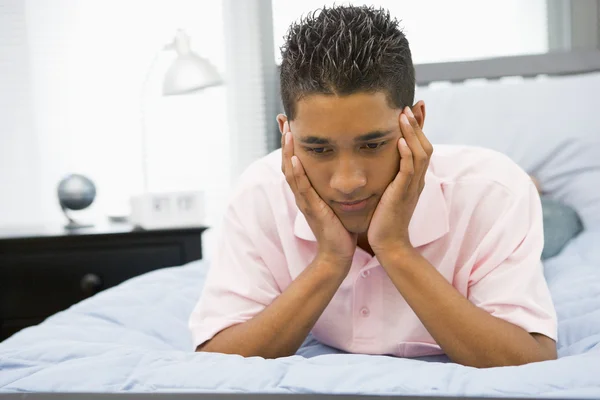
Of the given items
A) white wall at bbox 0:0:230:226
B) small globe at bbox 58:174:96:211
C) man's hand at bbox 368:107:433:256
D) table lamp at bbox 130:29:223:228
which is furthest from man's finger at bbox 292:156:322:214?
white wall at bbox 0:0:230:226

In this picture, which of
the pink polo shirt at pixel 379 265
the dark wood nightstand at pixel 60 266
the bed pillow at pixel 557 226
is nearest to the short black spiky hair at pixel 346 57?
the pink polo shirt at pixel 379 265

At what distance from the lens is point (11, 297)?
2.28 m

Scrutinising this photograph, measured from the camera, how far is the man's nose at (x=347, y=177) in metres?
1.06

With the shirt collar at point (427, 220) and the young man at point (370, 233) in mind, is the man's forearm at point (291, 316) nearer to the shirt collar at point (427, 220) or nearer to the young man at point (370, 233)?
the young man at point (370, 233)

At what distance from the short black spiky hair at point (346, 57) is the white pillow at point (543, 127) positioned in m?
1.15

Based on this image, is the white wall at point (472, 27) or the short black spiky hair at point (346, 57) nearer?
the short black spiky hair at point (346, 57)

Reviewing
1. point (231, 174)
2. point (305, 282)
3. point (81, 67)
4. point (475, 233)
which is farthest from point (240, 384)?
point (81, 67)

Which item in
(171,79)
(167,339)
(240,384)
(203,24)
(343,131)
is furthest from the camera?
(203,24)

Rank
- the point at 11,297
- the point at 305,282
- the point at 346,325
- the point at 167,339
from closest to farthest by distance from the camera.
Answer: the point at 305,282 → the point at 346,325 → the point at 167,339 → the point at 11,297

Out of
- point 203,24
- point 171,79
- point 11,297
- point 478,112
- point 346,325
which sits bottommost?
point 11,297

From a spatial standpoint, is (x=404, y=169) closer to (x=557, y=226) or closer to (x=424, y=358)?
(x=424, y=358)

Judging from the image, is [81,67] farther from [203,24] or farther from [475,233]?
[475,233]

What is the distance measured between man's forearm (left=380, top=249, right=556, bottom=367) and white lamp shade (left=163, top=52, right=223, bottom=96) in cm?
154

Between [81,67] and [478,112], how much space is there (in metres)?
1.69
